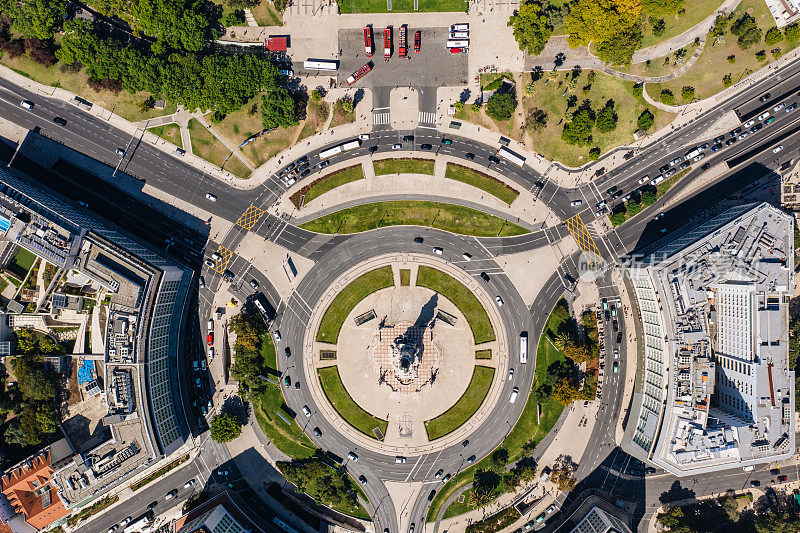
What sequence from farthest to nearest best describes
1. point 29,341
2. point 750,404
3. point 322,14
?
1. point 322,14
2. point 29,341
3. point 750,404

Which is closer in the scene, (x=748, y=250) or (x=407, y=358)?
(x=748, y=250)

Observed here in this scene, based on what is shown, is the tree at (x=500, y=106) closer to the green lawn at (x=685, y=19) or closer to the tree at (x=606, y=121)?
the tree at (x=606, y=121)

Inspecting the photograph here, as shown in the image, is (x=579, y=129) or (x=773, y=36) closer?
(x=773, y=36)

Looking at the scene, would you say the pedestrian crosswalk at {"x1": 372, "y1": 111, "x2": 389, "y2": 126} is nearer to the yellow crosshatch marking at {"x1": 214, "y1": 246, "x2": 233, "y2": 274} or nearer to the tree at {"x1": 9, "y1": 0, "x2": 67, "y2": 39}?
the yellow crosshatch marking at {"x1": 214, "y1": 246, "x2": 233, "y2": 274}

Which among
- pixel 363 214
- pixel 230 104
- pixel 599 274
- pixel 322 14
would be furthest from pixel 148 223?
pixel 599 274

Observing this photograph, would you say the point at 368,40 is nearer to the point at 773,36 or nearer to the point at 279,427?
the point at 773,36

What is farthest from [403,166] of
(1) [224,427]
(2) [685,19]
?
(2) [685,19]

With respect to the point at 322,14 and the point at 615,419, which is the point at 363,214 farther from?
the point at 615,419
